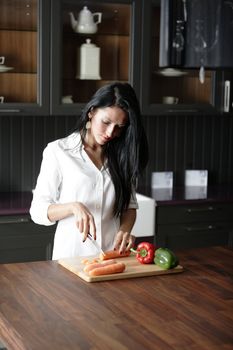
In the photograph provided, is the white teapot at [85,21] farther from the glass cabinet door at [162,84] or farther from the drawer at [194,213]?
the drawer at [194,213]

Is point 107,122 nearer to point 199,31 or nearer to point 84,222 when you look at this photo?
point 84,222

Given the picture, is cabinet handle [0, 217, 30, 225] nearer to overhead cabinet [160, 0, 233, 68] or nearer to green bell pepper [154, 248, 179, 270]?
green bell pepper [154, 248, 179, 270]

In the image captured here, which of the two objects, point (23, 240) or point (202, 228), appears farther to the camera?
point (202, 228)

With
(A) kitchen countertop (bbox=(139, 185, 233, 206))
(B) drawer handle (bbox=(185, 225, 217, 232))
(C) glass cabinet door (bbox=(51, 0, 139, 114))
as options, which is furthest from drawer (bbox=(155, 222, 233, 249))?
(C) glass cabinet door (bbox=(51, 0, 139, 114))

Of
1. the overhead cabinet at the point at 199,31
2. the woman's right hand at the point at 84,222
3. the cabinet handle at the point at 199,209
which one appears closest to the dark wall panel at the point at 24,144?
the cabinet handle at the point at 199,209

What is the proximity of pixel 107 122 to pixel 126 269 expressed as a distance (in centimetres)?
60

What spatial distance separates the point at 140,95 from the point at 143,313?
7.86 ft

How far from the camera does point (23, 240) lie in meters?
3.82

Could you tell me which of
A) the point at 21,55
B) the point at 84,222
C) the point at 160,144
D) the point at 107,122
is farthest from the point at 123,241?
the point at 160,144

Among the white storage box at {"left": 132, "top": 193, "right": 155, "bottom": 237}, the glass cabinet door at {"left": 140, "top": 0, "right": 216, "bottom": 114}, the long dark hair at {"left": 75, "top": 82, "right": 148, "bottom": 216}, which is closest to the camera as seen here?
the long dark hair at {"left": 75, "top": 82, "right": 148, "bottom": 216}

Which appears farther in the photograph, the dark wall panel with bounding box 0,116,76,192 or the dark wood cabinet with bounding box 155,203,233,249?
the dark wall panel with bounding box 0,116,76,192

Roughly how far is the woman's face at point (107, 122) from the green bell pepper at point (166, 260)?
523 millimetres

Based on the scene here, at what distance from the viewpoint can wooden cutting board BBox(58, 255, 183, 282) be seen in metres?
2.45

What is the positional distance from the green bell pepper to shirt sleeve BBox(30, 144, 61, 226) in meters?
0.48
